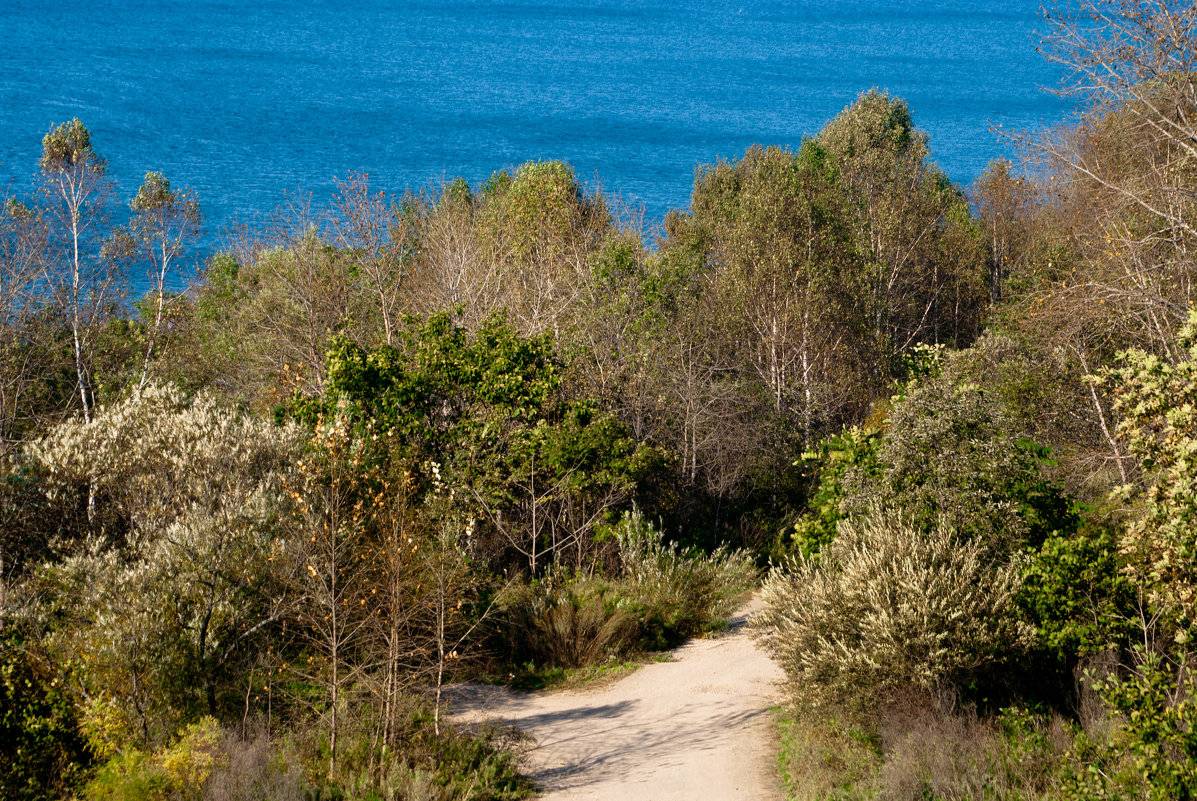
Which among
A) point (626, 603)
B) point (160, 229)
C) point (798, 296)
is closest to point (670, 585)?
point (626, 603)

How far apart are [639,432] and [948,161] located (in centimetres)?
12041

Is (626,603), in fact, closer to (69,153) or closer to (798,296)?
(798,296)

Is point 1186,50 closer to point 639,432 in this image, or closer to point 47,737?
point 639,432

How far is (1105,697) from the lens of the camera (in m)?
7.51

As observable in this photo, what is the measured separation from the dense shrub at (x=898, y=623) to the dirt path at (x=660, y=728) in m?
1.15

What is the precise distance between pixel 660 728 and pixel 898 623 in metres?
3.46

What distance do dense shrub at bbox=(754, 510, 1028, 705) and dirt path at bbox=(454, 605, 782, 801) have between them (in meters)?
1.15

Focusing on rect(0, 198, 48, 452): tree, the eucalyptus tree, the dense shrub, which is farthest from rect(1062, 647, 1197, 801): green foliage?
rect(0, 198, 48, 452): tree

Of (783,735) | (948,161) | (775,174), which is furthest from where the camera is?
(948,161)

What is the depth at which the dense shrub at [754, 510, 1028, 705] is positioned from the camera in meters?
10.2

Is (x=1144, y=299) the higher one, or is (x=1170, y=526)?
(x=1144, y=299)

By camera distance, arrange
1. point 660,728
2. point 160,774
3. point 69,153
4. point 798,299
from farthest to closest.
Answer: point 69,153, point 798,299, point 660,728, point 160,774

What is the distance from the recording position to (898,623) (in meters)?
A: 10.2

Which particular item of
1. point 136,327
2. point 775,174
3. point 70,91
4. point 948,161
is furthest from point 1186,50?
point 70,91
